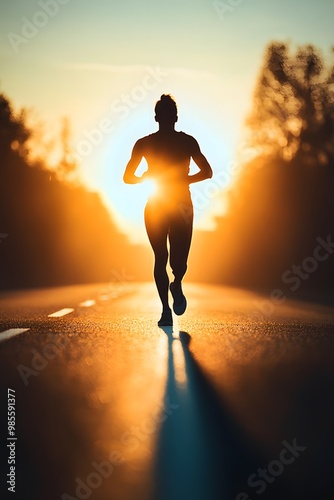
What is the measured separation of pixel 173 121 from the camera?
1058 centimetres

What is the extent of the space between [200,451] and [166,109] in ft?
21.6

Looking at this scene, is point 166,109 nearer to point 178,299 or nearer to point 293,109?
point 178,299

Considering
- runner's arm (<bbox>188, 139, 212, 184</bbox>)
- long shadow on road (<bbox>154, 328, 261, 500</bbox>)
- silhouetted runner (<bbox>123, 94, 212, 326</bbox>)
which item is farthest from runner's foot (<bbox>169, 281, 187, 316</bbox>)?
long shadow on road (<bbox>154, 328, 261, 500</bbox>)

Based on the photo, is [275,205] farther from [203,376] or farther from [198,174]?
[203,376]

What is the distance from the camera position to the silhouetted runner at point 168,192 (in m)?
10.4

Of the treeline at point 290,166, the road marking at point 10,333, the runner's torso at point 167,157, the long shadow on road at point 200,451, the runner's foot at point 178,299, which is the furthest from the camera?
the treeline at point 290,166

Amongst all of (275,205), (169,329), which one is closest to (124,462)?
(169,329)

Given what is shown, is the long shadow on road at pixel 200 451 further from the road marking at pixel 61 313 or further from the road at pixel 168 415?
the road marking at pixel 61 313

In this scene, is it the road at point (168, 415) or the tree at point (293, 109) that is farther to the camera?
the tree at point (293, 109)

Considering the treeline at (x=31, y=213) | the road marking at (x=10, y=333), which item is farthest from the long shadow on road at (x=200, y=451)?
the treeline at (x=31, y=213)

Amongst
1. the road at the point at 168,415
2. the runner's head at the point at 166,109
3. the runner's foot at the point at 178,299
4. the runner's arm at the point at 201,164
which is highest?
the runner's head at the point at 166,109

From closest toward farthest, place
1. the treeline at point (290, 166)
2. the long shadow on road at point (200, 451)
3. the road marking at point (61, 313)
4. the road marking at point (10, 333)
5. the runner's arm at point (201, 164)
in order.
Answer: the long shadow on road at point (200, 451)
the road marking at point (10, 333)
the runner's arm at point (201, 164)
the road marking at point (61, 313)
the treeline at point (290, 166)

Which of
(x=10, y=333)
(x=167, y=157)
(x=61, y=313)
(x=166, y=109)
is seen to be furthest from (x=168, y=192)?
(x=61, y=313)

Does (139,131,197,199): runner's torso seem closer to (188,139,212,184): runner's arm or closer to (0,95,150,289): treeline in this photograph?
(188,139,212,184): runner's arm
